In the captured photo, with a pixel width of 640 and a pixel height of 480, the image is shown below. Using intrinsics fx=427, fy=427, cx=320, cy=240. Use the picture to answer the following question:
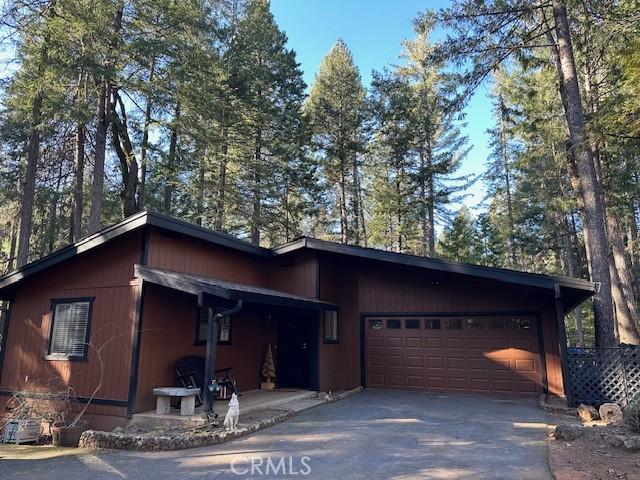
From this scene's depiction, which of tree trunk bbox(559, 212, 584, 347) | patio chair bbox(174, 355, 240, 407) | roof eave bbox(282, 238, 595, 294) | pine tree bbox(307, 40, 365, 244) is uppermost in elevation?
pine tree bbox(307, 40, 365, 244)

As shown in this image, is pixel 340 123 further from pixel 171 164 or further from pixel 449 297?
pixel 449 297

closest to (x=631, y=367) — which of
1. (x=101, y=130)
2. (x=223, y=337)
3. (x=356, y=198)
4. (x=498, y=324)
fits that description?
(x=498, y=324)

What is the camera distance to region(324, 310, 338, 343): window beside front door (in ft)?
33.4

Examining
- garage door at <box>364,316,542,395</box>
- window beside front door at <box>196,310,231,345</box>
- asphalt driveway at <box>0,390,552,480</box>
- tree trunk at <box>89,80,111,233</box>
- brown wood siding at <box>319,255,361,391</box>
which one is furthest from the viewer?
tree trunk at <box>89,80,111,233</box>

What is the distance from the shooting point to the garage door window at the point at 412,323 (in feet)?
35.2

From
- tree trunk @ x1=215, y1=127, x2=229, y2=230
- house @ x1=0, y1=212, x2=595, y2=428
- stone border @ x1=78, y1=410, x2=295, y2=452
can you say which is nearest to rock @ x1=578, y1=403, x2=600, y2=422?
house @ x1=0, y1=212, x2=595, y2=428

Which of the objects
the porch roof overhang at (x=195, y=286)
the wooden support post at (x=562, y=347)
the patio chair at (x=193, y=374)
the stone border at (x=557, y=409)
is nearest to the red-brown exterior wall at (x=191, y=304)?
the patio chair at (x=193, y=374)

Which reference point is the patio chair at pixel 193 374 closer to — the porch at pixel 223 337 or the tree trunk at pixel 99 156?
the porch at pixel 223 337

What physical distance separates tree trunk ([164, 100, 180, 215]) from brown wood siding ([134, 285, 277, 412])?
655cm

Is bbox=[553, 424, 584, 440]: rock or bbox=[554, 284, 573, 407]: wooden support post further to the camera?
bbox=[554, 284, 573, 407]: wooden support post

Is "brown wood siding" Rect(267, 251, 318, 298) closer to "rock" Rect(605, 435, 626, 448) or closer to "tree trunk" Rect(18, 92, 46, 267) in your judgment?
"rock" Rect(605, 435, 626, 448)

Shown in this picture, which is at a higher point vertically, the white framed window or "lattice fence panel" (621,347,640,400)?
the white framed window

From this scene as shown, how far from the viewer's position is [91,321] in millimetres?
7668

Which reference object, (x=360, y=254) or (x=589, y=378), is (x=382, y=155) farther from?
(x=589, y=378)
